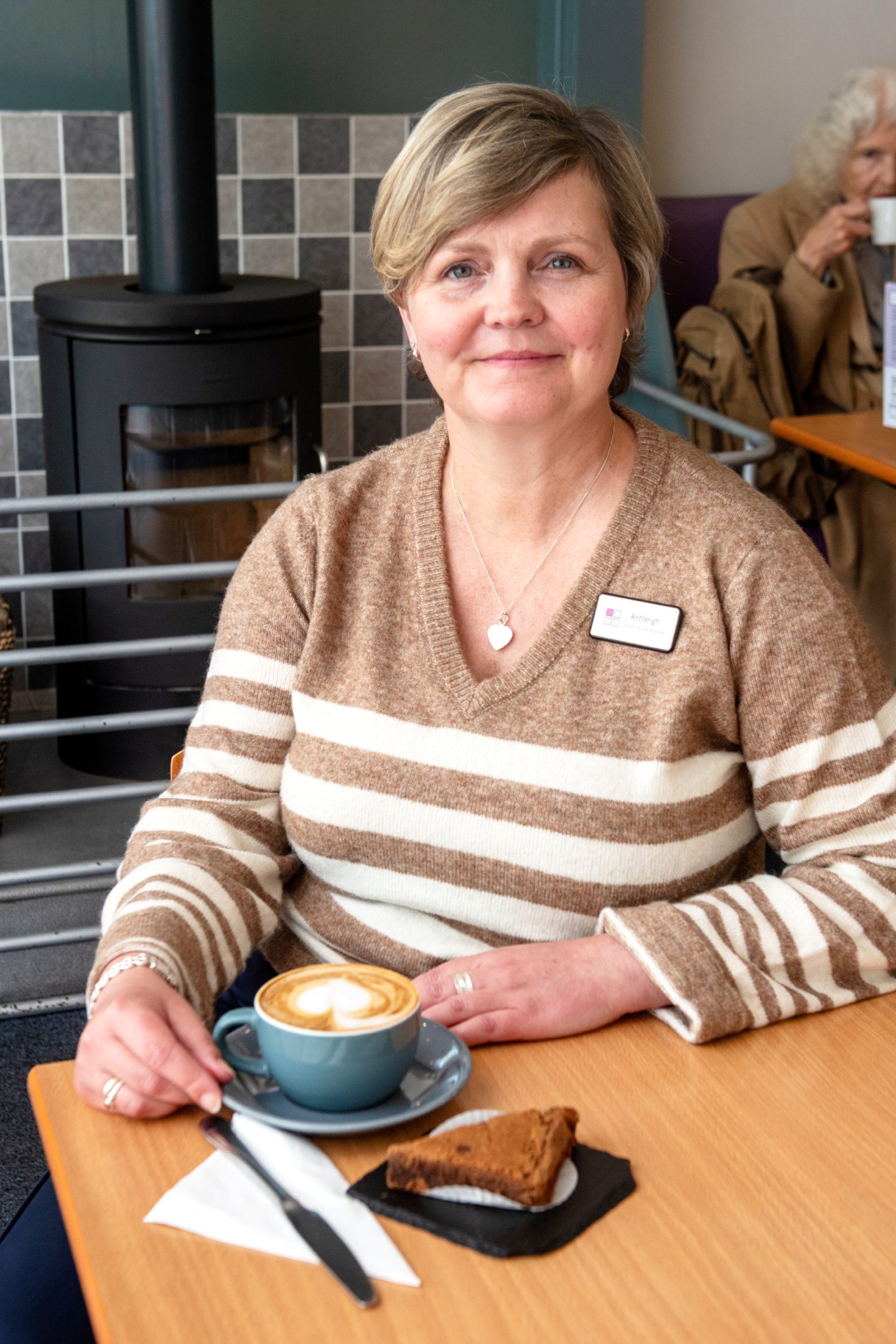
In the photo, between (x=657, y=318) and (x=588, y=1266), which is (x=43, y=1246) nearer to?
(x=588, y=1266)

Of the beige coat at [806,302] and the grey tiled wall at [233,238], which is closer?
the grey tiled wall at [233,238]

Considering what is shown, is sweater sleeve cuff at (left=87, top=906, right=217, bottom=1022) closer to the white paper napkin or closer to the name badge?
the white paper napkin

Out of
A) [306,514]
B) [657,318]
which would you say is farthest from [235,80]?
[306,514]

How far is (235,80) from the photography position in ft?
10.6

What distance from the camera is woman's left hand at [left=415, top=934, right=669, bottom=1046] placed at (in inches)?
39.3

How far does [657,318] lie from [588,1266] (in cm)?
281

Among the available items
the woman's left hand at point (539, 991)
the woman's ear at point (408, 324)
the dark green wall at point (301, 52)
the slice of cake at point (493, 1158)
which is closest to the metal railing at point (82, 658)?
the woman's ear at point (408, 324)

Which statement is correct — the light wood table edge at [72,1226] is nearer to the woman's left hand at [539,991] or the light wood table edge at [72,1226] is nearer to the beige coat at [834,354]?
the woman's left hand at [539,991]

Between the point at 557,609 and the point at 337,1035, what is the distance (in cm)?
48

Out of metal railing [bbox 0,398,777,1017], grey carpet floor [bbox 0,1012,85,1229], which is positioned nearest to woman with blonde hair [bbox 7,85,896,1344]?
metal railing [bbox 0,398,777,1017]

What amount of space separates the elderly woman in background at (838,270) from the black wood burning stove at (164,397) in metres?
1.18

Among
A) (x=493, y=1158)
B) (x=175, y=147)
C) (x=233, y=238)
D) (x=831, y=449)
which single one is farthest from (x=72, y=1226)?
(x=233, y=238)

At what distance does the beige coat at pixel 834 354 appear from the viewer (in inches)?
122

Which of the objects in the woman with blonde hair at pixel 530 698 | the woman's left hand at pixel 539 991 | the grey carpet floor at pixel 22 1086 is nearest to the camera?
the woman's left hand at pixel 539 991
